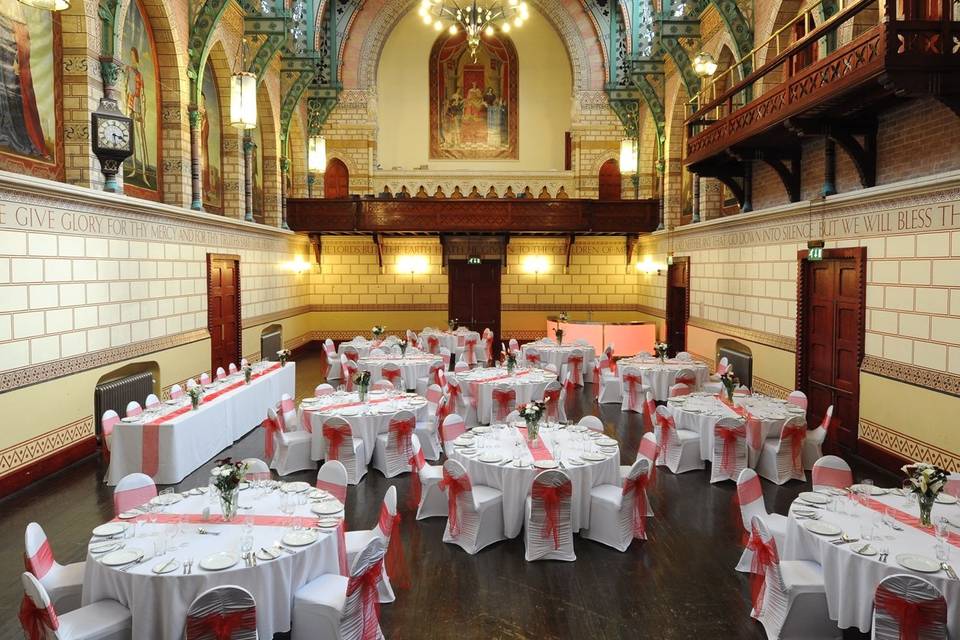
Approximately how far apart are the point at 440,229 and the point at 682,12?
322 inches

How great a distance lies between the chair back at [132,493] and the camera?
18.4ft

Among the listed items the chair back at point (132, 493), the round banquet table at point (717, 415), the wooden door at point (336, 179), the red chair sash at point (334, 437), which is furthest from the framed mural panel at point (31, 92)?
the wooden door at point (336, 179)

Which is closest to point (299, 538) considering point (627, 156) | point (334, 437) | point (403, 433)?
point (334, 437)

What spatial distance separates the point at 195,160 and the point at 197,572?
10635 millimetres

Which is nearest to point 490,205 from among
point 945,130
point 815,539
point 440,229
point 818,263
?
point 440,229

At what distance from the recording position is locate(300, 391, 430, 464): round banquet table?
29.3 ft

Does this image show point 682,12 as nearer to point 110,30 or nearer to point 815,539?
point 110,30

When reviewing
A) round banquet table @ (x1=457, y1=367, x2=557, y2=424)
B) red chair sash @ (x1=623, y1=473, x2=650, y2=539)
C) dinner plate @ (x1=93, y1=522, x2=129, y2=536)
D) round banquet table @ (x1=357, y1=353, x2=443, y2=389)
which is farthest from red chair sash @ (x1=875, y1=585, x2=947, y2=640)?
round banquet table @ (x1=357, y1=353, x2=443, y2=389)

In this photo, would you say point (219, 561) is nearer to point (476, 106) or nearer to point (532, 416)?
point (532, 416)

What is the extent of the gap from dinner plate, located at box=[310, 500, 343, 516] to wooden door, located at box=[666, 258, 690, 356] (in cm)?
1330

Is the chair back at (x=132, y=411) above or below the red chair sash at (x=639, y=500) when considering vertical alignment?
above

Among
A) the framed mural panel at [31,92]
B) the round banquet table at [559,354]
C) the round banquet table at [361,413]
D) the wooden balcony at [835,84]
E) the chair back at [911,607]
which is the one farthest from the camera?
the round banquet table at [559,354]

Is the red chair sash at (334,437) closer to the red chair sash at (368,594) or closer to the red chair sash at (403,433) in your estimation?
→ the red chair sash at (403,433)

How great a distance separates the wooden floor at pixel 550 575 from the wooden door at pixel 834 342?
218 cm
